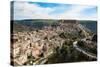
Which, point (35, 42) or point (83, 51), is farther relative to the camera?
point (83, 51)

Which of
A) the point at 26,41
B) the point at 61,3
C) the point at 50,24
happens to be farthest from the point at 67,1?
the point at 26,41

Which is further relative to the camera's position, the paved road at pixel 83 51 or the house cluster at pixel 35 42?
the paved road at pixel 83 51

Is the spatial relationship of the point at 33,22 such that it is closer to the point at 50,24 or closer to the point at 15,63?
the point at 50,24

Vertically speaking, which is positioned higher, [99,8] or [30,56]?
[99,8]

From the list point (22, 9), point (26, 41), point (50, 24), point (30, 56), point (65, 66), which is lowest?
point (65, 66)

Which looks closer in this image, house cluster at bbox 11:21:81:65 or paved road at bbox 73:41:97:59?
house cluster at bbox 11:21:81:65

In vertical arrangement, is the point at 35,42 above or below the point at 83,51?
above
